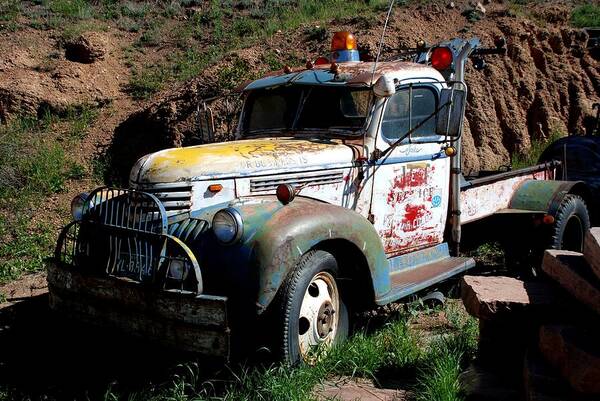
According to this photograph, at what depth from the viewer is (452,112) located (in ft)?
17.3

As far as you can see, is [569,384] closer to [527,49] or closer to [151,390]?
[151,390]

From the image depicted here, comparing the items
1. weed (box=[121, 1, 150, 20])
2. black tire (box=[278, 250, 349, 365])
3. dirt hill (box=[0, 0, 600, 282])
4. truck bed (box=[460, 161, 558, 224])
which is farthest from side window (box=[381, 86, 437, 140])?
weed (box=[121, 1, 150, 20])

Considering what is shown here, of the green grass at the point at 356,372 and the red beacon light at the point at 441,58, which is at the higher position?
the red beacon light at the point at 441,58

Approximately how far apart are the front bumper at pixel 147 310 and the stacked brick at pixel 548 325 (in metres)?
1.60

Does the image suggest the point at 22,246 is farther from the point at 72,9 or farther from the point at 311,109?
the point at 72,9

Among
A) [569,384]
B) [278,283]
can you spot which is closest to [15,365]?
[278,283]

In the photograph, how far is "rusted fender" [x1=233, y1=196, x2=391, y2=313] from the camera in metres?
4.08

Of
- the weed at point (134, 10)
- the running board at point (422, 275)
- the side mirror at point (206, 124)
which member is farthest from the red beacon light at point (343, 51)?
the weed at point (134, 10)

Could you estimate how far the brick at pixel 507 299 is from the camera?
160 inches

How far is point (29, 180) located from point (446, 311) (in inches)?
250

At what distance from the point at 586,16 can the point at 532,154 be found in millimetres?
6334

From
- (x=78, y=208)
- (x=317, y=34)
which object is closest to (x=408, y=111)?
(x=78, y=208)

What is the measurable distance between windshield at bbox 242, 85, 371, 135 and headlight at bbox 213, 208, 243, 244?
5.30ft

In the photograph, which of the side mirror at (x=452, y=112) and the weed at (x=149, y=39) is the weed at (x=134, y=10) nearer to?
the weed at (x=149, y=39)
